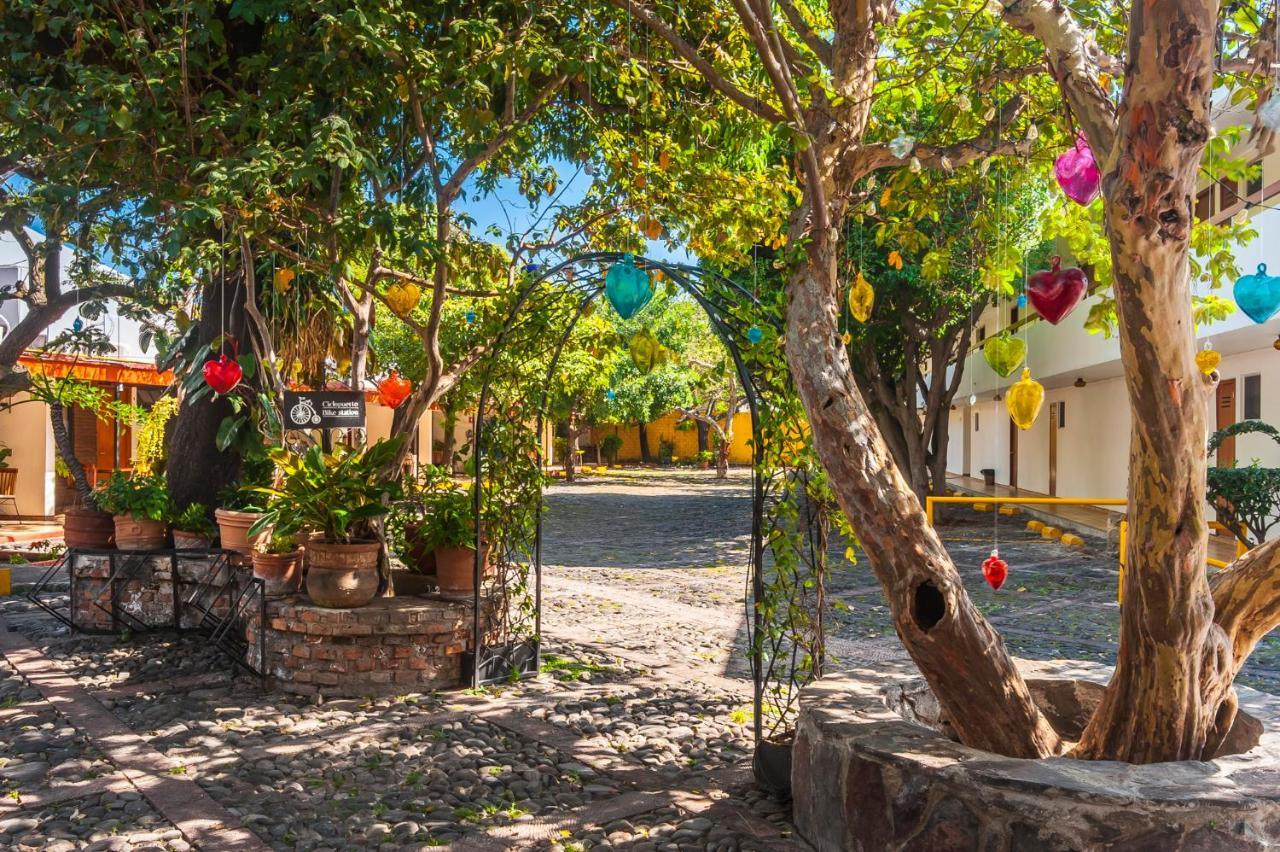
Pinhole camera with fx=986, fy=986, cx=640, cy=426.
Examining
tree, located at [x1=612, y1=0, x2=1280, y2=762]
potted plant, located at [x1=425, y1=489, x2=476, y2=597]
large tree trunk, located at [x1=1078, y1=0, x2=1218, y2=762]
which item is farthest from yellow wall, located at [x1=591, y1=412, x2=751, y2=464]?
large tree trunk, located at [x1=1078, y1=0, x2=1218, y2=762]

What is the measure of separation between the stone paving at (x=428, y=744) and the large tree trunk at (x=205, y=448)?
1427mm

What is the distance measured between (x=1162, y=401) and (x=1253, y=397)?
12.2 m

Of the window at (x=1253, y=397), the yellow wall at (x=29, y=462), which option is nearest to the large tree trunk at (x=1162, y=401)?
the window at (x=1253, y=397)

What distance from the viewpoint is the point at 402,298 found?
7.07 meters

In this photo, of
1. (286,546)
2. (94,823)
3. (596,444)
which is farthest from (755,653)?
(596,444)

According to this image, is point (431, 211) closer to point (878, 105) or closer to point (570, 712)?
point (878, 105)

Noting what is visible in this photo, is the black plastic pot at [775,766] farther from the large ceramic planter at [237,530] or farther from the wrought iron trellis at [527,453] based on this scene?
the large ceramic planter at [237,530]

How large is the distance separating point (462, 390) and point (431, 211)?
1.38 meters

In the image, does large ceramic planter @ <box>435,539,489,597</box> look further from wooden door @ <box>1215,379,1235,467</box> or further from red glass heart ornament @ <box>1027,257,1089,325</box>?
wooden door @ <box>1215,379,1235,467</box>

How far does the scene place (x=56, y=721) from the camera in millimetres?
5543

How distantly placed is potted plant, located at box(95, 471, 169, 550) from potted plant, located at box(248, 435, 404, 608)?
1.58m

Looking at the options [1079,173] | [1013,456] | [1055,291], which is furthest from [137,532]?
[1013,456]

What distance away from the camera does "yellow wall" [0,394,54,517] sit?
1573 cm

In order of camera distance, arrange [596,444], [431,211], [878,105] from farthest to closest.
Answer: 1. [596,444]
2. [431,211]
3. [878,105]
